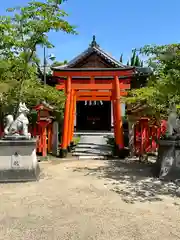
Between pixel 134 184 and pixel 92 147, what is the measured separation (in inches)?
335

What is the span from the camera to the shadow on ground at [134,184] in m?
6.70

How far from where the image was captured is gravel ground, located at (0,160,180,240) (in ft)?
14.9

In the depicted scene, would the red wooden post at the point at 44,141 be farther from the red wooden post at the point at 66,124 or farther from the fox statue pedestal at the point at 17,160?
the fox statue pedestal at the point at 17,160

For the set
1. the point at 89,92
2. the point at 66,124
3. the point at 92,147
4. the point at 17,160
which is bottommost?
the point at 92,147

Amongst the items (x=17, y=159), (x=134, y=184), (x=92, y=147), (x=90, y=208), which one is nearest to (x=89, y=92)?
(x=92, y=147)

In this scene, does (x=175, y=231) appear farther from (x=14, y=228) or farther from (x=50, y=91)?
(x=50, y=91)

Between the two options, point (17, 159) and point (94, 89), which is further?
point (94, 89)

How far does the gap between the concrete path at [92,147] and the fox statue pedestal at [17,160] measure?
19.6 feet

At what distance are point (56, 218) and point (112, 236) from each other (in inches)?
50.5

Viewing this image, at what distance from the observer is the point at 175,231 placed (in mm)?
4555

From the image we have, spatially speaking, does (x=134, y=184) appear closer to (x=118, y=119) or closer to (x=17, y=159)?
(x=17, y=159)

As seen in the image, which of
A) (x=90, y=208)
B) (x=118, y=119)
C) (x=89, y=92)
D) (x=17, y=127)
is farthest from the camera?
(x=89, y=92)

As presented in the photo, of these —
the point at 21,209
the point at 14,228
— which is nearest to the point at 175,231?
the point at 14,228

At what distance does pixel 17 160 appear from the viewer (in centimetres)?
831
